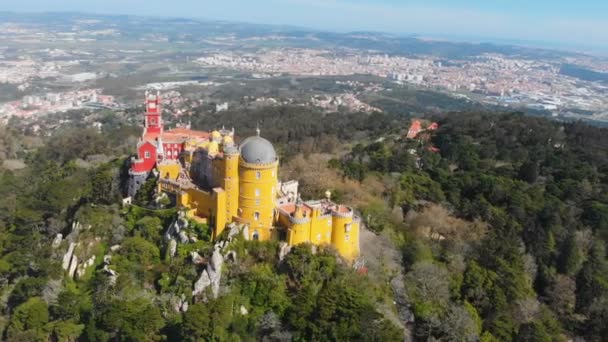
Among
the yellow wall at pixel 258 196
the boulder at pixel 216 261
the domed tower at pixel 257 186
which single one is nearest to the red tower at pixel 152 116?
the domed tower at pixel 257 186


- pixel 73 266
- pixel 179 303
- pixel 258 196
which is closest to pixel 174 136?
pixel 73 266

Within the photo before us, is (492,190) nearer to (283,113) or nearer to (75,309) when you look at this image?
(75,309)

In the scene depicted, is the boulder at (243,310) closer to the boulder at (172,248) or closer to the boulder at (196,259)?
the boulder at (196,259)

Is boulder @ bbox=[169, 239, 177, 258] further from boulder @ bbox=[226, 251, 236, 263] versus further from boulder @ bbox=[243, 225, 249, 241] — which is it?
boulder @ bbox=[243, 225, 249, 241]

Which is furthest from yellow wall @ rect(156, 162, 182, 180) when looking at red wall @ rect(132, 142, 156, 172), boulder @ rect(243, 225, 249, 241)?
boulder @ rect(243, 225, 249, 241)

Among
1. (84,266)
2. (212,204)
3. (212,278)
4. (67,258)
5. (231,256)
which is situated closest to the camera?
(212,278)

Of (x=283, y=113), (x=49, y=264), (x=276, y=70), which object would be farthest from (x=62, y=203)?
(x=276, y=70)

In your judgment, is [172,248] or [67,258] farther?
[67,258]

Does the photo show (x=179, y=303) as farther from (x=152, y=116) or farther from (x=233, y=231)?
(x=152, y=116)
